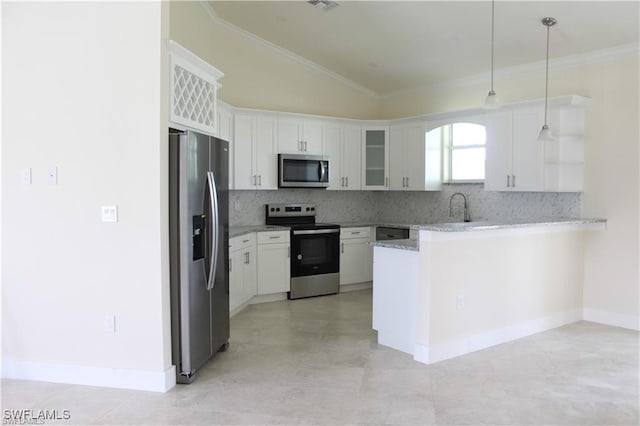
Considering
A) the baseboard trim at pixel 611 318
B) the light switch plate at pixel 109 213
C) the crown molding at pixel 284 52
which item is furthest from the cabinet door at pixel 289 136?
the baseboard trim at pixel 611 318

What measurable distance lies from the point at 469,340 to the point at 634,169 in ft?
8.12

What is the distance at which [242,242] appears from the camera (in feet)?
18.2

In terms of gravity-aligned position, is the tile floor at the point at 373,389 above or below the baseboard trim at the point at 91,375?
below

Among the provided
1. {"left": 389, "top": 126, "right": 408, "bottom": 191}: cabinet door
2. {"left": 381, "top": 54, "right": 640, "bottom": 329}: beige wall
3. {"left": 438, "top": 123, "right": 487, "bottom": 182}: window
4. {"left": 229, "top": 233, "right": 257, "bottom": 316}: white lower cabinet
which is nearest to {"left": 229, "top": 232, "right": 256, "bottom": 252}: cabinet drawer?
{"left": 229, "top": 233, "right": 257, "bottom": 316}: white lower cabinet

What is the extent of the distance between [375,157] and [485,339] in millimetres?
3418

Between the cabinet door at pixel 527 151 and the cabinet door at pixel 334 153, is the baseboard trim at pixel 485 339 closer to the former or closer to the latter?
the cabinet door at pixel 527 151

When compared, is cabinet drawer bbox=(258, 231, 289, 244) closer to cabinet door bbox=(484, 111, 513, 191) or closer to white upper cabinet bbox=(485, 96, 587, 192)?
cabinet door bbox=(484, 111, 513, 191)

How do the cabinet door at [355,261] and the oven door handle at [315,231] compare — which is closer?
the oven door handle at [315,231]

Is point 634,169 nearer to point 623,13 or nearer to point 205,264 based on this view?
point 623,13

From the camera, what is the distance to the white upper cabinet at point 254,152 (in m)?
5.94

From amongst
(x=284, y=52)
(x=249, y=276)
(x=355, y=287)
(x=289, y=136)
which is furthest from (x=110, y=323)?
(x=284, y=52)

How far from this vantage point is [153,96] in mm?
3250

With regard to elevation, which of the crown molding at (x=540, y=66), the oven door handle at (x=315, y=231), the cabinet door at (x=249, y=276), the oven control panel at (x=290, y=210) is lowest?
the cabinet door at (x=249, y=276)

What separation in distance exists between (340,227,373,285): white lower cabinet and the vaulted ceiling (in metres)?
2.18
